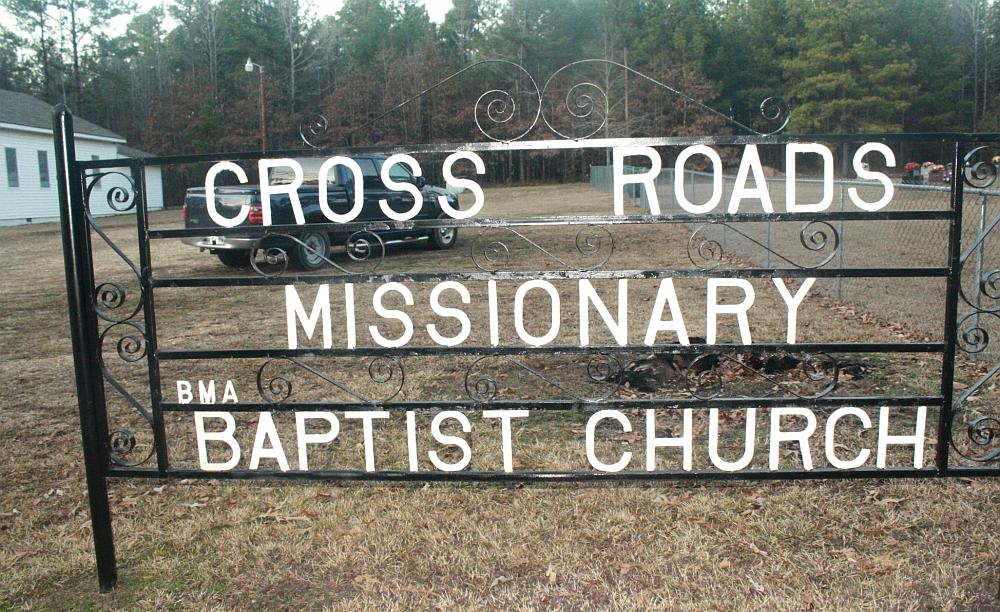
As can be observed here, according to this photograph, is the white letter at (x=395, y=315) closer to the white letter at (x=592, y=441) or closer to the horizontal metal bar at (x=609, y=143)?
the horizontal metal bar at (x=609, y=143)

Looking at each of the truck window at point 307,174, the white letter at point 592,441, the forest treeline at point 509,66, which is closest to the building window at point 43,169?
the forest treeline at point 509,66

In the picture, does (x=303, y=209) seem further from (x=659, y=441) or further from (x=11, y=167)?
(x=11, y=167)

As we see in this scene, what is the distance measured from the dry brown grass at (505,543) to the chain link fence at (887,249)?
45.2 inches

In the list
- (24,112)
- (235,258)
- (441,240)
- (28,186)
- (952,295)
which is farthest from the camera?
(24,112)

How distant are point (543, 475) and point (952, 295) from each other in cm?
155

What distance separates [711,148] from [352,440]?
8.81ft

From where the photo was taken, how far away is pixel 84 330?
283 cm

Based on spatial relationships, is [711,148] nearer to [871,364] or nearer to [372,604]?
[372,604]

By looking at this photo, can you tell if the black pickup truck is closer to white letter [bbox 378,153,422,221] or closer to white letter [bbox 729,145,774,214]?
white letter [bbox 378,153,422,221]

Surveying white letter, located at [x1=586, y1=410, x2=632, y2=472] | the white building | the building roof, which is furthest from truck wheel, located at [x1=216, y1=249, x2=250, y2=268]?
the building roof

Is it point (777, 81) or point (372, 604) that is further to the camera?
point (777, 81)

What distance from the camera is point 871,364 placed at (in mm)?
5730

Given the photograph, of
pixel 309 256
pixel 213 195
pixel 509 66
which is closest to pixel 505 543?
pixel 213 195

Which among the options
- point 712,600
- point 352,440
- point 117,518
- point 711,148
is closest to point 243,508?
point 117,518
